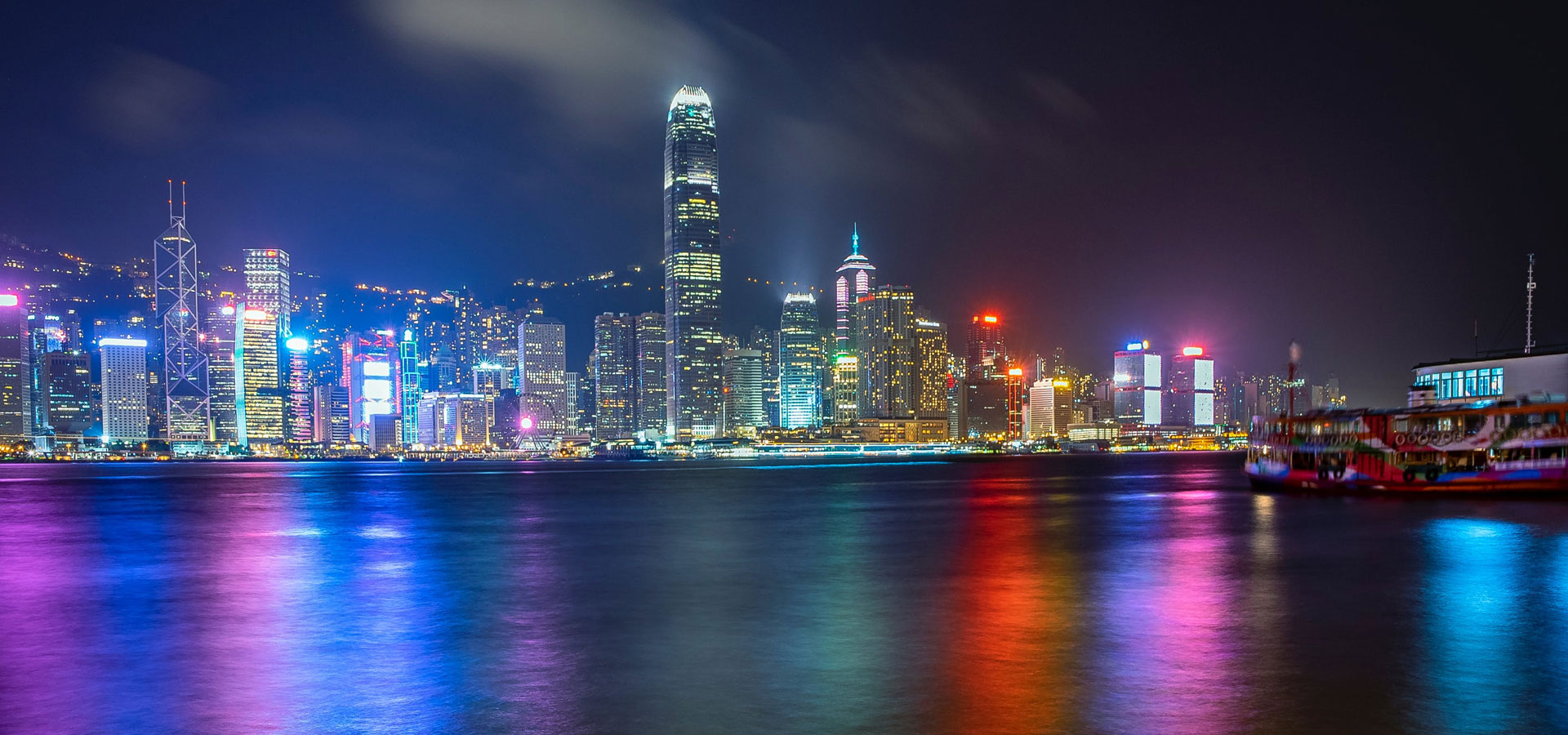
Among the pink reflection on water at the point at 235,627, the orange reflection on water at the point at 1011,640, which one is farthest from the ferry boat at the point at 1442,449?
the pink reflection on water at the point at 235,627

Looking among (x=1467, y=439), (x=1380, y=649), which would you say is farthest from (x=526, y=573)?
(x=1467, y=439)

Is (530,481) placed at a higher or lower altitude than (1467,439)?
lower

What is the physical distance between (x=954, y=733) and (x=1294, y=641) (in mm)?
8173

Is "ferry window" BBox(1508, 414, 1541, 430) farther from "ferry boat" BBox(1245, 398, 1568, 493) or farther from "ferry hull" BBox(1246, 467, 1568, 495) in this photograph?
"ferry hull" BBox(1246, 467, 1568, 495)

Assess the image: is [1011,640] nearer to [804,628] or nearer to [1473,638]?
[804,628]

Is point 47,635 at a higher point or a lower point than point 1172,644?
lower

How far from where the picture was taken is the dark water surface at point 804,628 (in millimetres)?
→ 11805

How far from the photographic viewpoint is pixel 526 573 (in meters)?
26.9

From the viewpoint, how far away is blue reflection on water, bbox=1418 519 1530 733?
11.7m

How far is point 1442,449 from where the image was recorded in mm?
53500

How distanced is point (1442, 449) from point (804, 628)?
49.2 m

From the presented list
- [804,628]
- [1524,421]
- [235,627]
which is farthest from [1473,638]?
[1524,421]

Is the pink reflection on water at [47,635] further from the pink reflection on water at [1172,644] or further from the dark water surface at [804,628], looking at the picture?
the pink reflection on water at [1172,644]

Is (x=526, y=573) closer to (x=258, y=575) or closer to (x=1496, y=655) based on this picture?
(x=258, y=575)
